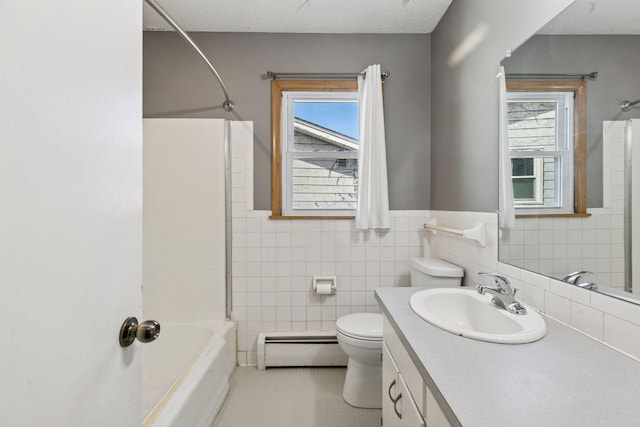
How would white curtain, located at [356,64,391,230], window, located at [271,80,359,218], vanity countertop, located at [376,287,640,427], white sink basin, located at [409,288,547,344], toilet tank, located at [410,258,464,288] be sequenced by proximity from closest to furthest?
vanity countertop, located at [376,287,640,427], white sink basin, located at [409,288,547,344], toilet tank, located at [410,258,464,288], white curtain, located at [356,64,391,230], window, located at [271,80,359,218]

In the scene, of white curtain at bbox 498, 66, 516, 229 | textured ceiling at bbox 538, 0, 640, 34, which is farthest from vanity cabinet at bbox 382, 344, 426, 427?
textured ceiling at bbox 538, 0, 640, 34

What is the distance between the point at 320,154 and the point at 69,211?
1.90 metres

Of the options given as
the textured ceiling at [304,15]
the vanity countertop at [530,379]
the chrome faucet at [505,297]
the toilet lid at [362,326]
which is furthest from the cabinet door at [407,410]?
the textured ceiling at [304,15]

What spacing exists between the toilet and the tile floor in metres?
0.07

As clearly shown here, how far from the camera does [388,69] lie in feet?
7.36

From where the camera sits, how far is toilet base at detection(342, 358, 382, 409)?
172 cm

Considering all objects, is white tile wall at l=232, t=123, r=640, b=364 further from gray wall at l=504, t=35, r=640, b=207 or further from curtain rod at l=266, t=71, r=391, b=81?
gray wall at l=504, t=35, r=640, b=207

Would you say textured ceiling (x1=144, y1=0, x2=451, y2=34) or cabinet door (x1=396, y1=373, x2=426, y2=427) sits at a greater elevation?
textured ceiling (x1=144, y1=0, x2=451, y2=34)

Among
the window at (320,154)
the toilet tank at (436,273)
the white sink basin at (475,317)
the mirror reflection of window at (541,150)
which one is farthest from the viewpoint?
the window at (320,154)

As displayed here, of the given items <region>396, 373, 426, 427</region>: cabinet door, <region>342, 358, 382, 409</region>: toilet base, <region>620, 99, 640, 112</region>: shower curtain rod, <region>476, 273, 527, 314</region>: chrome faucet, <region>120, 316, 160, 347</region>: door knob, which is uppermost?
<region>620, 99, 640, 112</region>: shower curtain rod

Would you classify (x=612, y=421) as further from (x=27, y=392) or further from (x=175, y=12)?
(x=175, y=12)

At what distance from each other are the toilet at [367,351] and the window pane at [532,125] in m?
0.81

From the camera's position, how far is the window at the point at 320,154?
7.49 ft

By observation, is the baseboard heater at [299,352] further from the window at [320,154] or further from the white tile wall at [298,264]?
the window at [320,154]
